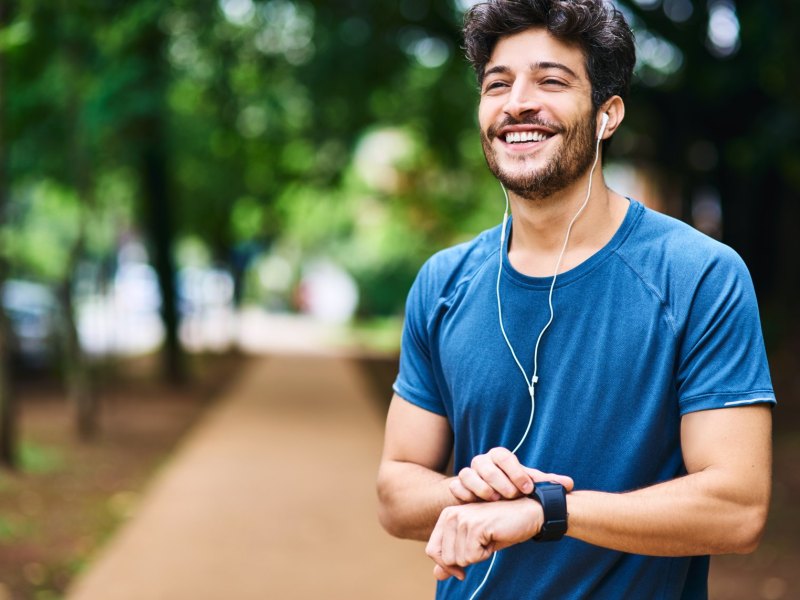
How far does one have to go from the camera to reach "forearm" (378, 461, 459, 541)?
2121 mm

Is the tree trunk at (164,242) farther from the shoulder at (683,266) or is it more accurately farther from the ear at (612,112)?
the shoulder at (683,266)

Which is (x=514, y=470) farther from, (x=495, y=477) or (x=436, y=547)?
(x=436, y=547)

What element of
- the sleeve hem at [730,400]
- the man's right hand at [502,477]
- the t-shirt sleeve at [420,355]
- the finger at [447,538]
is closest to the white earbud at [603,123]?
the t-shirt sleeve at [420,355]

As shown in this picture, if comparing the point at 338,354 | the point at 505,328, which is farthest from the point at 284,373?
the point at 505,328

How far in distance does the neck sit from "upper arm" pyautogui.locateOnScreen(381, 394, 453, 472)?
38 cm

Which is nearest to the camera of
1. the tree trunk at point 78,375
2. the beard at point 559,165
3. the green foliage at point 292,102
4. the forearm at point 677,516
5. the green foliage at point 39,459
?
the forearm at point 677,516

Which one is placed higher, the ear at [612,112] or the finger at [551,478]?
the ear at [612,112]

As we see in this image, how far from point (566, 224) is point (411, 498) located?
616 millimetres

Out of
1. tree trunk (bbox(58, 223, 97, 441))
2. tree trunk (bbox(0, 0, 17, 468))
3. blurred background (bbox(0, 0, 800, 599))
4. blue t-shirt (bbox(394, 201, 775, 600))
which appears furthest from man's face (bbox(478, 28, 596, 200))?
tree trunk (bbox(58, 223, 97, 441))

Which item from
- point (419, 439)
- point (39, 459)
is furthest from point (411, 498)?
point (39, 459)

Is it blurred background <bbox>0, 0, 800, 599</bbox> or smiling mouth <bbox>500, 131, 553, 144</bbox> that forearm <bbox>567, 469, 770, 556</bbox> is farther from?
blurred background <bbox>0, 0, 800, 599</bbox>

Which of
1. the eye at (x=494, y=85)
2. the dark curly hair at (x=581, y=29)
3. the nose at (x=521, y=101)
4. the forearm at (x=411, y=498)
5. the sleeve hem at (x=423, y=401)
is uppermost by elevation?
the dark curly hair at (x=581, y=29)

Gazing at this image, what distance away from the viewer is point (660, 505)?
6.15 feet

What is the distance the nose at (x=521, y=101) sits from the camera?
82.4 inches
